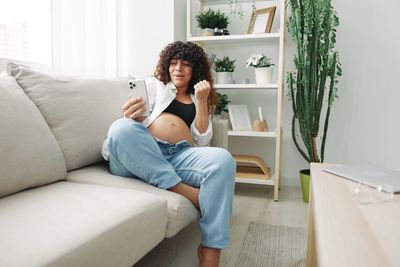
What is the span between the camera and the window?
155 cm

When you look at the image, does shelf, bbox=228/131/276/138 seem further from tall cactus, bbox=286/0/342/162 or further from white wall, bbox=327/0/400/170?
white wall, bbox=327/0/400/170

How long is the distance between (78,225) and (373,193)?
722mm

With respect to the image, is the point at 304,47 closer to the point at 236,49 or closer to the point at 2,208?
the point at 236,49

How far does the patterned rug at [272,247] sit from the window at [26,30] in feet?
4.70

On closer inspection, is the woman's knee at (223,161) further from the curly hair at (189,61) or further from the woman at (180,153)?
the curly hair at (189,61)

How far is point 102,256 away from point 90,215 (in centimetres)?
12

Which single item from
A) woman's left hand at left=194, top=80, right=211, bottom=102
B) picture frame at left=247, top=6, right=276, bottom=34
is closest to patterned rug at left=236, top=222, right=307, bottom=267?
woman's left hand at left=194, top=80, right=211, bottom=102

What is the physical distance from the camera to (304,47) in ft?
6.59

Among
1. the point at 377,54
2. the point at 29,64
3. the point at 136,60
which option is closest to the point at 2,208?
the point at 29,64

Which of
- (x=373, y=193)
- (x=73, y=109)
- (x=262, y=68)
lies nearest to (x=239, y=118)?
(x=262, y=68)

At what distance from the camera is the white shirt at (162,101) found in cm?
148

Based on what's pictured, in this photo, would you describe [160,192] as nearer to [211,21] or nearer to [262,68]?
[262,68]

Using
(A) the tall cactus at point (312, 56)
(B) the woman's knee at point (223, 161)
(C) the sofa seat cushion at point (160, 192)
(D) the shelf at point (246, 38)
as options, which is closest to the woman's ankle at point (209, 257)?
(C) the sofa seat cushion at point (160, 192)

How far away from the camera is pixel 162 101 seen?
59.1 inches
